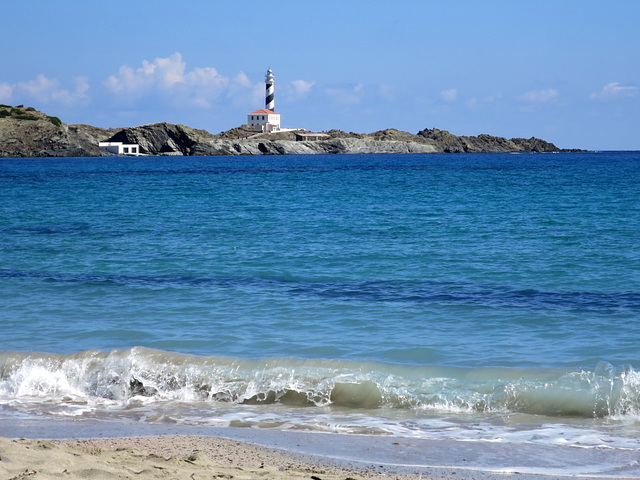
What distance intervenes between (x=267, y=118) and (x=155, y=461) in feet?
572

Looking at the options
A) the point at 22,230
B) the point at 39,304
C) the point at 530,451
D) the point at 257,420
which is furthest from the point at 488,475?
the point at 22,230

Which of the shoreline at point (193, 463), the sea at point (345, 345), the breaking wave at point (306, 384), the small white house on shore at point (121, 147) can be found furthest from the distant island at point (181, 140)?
the shoreline at point (193, 463)

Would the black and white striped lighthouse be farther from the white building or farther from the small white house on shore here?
the small white house on shore

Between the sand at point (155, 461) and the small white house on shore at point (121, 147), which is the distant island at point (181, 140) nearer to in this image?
the small white house on shore at point (121, 147)

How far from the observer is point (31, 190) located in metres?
42.8

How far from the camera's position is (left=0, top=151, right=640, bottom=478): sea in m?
6.25

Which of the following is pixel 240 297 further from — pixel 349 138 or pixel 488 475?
pixel 349 138

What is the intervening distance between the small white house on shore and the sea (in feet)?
472

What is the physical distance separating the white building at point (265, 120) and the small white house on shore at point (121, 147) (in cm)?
3234

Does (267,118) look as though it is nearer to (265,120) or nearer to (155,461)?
(265,120)

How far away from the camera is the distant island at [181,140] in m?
134

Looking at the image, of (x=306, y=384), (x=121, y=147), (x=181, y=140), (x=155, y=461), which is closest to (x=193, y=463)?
(x=155, y=461)

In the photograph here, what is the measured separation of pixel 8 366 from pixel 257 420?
350 cm

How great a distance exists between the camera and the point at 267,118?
175625mm
